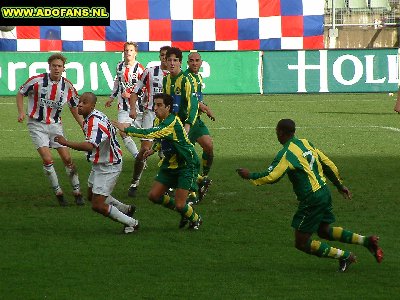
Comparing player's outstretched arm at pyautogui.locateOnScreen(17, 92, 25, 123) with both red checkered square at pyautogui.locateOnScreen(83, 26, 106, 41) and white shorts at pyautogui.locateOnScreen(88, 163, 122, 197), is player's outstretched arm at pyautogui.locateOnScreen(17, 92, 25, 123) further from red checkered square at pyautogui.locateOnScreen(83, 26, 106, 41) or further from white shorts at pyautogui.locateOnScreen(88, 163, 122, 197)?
red checkered square at pyautogui.locateOnScreen(83, 26, 106, 41)

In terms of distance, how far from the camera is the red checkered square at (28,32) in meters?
35.2

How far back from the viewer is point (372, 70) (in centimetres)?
3122

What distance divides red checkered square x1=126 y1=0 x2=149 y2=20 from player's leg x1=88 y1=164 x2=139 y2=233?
82.8 ft

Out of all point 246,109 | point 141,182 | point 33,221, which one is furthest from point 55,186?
point 246,109

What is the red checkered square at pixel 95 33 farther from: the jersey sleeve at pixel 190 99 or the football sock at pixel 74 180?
the jersey sleeve at pixel 190 99

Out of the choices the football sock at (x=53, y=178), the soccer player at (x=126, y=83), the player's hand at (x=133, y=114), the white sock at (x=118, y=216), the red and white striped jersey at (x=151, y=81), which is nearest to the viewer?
the white sock at (x=118, y=216)

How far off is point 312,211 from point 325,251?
36 cm

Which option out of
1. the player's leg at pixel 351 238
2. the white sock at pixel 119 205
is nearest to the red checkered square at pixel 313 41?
the white sock at pixel 119 205

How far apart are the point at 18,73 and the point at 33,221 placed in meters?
18.8

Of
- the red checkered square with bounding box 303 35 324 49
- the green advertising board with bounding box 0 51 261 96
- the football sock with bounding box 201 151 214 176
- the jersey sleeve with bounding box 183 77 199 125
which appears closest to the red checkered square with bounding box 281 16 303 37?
the red checkered square with bounding box 303 35 324 49

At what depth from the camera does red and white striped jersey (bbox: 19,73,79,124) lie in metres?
13.6

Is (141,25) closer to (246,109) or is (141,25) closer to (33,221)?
(246,109)

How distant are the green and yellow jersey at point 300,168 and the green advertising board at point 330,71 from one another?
2147cm

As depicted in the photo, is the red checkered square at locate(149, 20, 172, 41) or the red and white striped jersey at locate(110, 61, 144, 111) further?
the red checkered square at locate(149, 20, 172, 41)
